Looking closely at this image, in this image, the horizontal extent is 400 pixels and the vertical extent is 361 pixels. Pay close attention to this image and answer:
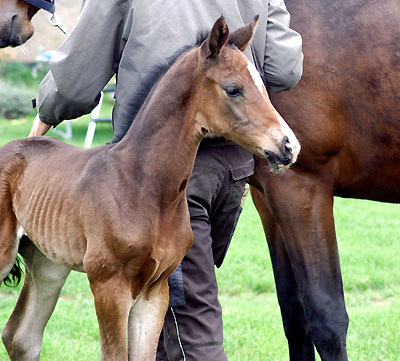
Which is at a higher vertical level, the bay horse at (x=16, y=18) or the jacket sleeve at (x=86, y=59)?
the jacket sleeve at (x=86, y=59)

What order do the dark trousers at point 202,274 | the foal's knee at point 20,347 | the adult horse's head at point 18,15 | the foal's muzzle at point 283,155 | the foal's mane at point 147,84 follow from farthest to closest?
the adult horse's head at point 18,15, the foal's knee at point 20,347, the dark trousers at point 202,274, the foal's mane at point 147,84, the foal's muzzle at point 283,155

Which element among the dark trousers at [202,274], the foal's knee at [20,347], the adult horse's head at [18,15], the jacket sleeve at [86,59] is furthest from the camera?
the adult horse's head at [18,15]

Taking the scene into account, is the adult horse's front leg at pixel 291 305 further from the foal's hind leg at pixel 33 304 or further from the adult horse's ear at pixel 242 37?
the adult horse's ear at pixel 242 37

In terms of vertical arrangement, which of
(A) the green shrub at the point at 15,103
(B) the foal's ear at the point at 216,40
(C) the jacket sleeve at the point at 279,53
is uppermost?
(B) the foal's ear at the point at 216,40

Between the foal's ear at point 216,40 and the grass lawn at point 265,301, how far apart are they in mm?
2468

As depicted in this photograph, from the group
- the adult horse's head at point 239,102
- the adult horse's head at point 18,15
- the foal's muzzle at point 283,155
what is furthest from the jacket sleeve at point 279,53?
the adult horse's head at point 18,15

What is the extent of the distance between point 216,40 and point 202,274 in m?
1.01

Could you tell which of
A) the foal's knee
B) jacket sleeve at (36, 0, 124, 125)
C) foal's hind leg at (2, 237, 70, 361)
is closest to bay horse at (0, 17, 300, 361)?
jacket sleeve at (36, 0, 124, 125)

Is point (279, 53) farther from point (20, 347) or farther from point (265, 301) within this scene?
point (265, 301)

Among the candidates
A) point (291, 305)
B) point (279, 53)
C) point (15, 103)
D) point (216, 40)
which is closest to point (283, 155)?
point (216, 40)

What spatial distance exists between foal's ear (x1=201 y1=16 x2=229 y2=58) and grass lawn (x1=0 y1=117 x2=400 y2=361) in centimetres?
247

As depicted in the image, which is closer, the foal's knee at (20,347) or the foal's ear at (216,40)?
the foal's ear at (216,40)

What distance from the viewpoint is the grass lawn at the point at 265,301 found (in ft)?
15.4

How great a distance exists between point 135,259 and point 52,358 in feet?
7.00
